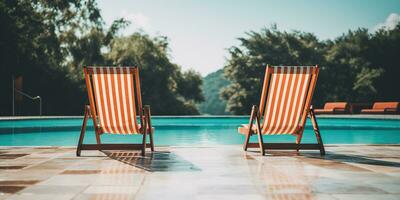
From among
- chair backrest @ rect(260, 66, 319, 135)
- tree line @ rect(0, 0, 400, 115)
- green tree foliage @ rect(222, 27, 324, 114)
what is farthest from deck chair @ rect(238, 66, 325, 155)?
green tree foliage @ rect(222, 27, 324, 114)

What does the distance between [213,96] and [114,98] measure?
47042mm

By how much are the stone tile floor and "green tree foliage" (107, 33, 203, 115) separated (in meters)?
16.6

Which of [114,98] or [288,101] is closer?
[114,98]

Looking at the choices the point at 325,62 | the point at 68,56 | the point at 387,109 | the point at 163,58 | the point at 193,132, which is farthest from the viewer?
the point at 325,62

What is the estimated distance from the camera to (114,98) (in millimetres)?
4852

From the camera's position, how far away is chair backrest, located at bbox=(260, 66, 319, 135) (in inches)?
192

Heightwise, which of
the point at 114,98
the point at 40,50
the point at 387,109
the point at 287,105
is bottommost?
the point at 387,109

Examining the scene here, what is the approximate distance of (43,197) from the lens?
2541 millimetres

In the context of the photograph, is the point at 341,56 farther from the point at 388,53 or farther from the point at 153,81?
the point at 153,81

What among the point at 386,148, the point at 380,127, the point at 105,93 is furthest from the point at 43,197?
the point at 380,127

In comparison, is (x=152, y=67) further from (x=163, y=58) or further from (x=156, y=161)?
(x=156, y=161)

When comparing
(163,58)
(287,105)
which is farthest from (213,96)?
(287,105)

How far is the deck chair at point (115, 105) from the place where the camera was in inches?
185

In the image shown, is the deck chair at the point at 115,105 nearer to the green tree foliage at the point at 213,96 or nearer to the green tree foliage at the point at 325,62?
the green tree foliage at the point at 325,62
